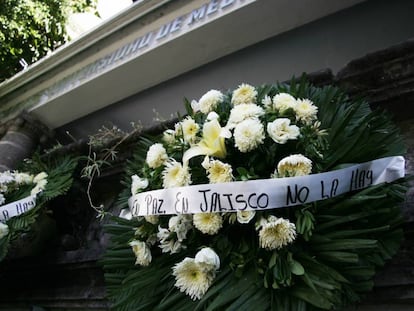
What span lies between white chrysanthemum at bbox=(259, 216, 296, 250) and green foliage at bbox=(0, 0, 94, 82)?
5.29m

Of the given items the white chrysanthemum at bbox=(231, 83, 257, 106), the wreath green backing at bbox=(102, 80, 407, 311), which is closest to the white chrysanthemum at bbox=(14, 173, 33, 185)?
the wreath green backing at bbox=(102, 80, 407, 311)

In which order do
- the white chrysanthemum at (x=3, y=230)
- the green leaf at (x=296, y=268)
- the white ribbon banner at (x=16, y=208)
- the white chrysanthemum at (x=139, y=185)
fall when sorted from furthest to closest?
the white ribbon banner at (x=16, y=208), the white chrysanthemum at (x=3, y=230), the white chrysanthemum at (x=139, y=185), the green leaf at (x=296, y=268)

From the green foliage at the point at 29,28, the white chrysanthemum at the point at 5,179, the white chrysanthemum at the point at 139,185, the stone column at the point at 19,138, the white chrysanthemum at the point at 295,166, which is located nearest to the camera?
the white chrysanthemum at the point at 295,166

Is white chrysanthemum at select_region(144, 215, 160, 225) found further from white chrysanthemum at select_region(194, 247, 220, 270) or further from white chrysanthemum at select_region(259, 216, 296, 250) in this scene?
white chrysanthemum at select_region(259, 216, 296, 250)

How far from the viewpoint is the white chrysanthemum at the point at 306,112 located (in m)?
1.40

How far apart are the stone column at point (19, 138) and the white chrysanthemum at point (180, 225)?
234 centimetres

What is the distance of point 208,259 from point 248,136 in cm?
42

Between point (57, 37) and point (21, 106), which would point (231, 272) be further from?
point (57, 37)

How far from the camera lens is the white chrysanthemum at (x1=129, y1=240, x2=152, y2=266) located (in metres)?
1.41

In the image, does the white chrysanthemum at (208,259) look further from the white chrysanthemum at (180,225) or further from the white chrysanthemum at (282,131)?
the white chrysanthemum at (282,131)

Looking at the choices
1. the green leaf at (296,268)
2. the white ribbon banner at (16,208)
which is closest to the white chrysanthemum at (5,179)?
the white ribbon banner at (16,208)

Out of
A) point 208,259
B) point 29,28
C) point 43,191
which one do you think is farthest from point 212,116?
point 29,28

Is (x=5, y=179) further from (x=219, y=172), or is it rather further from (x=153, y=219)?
(x=219, y=172)

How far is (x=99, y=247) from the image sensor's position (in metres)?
2.19
